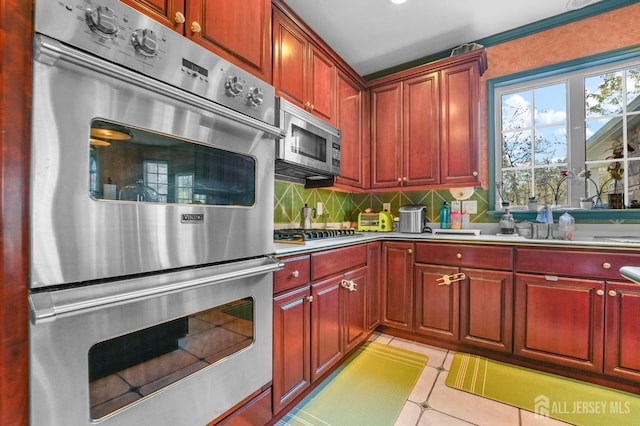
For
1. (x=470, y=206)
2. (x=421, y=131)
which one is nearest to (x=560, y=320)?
(x=470, y=206)

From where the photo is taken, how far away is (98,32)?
75 cm

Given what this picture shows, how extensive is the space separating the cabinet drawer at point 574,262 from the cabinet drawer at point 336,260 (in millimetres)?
1087

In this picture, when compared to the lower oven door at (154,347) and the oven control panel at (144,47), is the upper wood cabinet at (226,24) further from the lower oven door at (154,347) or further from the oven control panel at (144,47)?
the lower oven door at (154,347)

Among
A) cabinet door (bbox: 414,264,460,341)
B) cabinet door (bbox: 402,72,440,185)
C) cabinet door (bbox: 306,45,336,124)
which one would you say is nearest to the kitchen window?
cabinet door (bbox: 402,72,440,185)

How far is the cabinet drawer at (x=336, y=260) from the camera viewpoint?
63.4 inches

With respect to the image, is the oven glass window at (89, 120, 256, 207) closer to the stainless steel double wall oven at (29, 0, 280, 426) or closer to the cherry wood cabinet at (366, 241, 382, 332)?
the stainless steel double wall oven at (29, 0, 280, 426)

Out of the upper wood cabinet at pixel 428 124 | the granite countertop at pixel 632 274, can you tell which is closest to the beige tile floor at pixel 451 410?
the granite countertop at pixel 632 274

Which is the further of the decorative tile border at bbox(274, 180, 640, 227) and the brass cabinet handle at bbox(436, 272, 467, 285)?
the decorative tile border at bbox(274, 180, 640, 227)

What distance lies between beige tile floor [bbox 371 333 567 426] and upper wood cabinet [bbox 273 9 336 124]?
1956 millimetres

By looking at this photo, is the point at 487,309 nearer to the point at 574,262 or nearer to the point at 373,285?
the point at 574,262

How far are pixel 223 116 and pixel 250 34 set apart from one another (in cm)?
52

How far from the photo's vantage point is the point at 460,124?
2.39 meters

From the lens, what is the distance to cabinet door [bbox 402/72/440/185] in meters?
2.49

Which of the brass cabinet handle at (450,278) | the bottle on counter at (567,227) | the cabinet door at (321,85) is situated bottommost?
the brass cabinet handle at (450,278)
